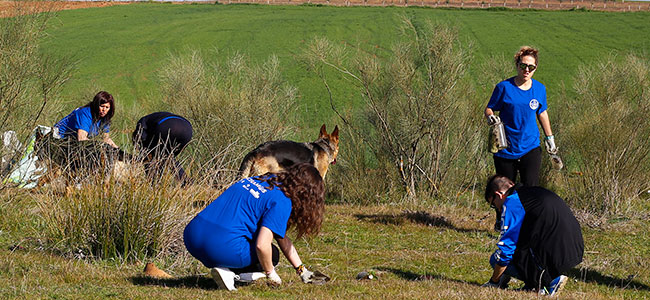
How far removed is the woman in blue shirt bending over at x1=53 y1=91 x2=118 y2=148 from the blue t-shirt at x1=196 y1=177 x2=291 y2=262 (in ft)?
11.4

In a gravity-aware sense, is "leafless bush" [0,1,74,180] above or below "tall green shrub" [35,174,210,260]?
above

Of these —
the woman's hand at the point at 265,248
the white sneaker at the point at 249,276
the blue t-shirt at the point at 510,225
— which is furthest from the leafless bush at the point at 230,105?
the blue t-shirt at the point at 510,225

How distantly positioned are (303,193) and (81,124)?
13.9ft

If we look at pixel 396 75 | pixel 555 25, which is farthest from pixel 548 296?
pixel 555 25

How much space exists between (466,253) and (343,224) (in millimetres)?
2254

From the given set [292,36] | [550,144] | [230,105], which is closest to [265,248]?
[550,144]

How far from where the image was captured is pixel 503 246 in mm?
5430

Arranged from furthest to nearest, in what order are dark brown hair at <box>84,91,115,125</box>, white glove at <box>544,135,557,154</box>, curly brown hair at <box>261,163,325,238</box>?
dark brown hair at <box>84,91,115,125</box> → white glove at <box>544,135,557,154</box> → curly brown hair at <box>261,163,325,238</box>

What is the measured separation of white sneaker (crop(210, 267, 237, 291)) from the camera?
5227mm

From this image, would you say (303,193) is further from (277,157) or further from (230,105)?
(230,105)

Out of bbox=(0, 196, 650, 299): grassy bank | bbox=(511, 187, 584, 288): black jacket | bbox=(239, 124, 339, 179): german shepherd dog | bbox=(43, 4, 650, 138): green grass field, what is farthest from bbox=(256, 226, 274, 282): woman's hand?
bbox=(43, 4, 650, 138): green grass field

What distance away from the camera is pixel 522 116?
7.82m

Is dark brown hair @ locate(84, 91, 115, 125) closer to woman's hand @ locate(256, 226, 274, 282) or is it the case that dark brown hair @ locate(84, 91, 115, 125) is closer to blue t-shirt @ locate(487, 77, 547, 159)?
woman's hand @ locate(256, 226, 274, 282)

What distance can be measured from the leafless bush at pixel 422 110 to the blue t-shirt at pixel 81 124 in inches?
200
